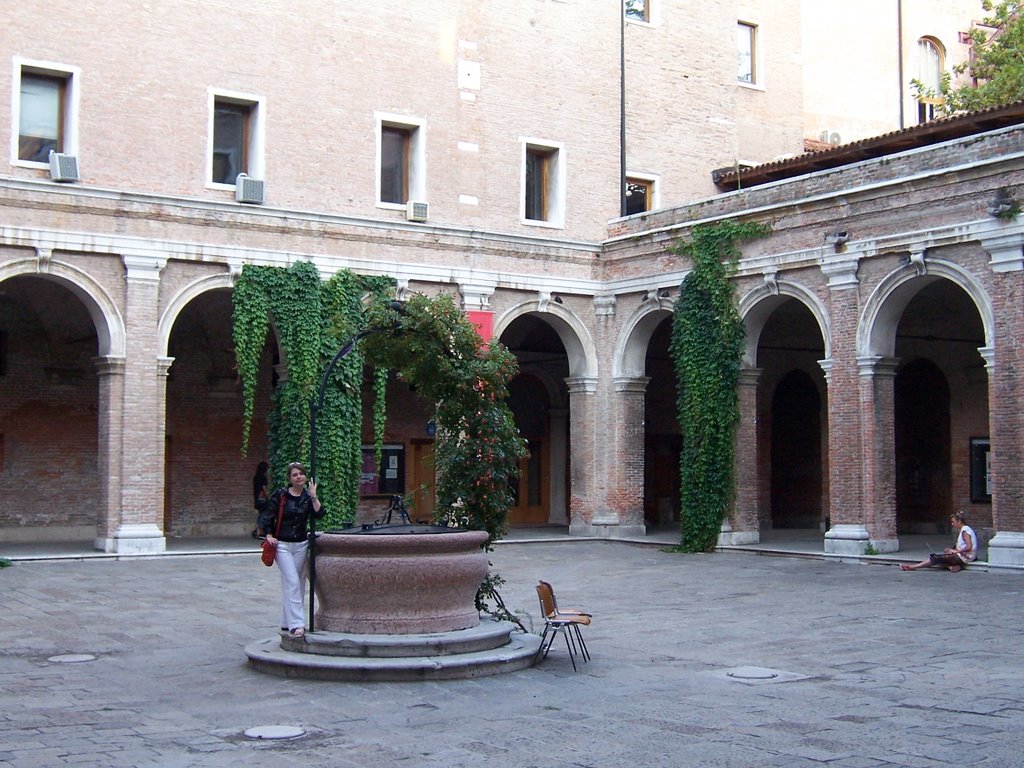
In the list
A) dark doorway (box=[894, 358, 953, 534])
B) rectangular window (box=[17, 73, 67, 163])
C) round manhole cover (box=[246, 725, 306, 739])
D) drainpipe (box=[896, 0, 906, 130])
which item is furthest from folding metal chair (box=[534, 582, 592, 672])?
drainpipe (box=[896, 0, 906, 130])

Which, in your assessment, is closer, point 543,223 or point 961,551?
point 961,551

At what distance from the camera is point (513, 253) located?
25.6 meters

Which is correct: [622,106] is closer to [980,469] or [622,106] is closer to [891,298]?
[891,298]

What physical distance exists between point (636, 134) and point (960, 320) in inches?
303

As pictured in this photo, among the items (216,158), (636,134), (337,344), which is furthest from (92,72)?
(636,134)

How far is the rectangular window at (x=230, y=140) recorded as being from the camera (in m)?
23.1

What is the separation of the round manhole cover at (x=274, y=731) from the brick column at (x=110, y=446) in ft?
45.3

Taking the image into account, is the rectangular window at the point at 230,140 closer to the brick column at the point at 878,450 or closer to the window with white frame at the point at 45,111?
the window with white frame at the point at 45,111

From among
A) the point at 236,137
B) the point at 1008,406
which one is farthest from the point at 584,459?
the point at 1008,406

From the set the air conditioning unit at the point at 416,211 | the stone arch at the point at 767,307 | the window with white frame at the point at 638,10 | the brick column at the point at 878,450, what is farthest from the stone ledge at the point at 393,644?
the window with white frame at the point at 638,10

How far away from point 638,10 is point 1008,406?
13.4 metres

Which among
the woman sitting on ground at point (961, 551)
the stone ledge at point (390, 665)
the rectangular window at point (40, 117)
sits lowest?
the stone ledge at point (390, 665)

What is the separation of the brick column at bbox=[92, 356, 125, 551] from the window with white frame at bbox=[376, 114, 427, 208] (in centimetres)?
613

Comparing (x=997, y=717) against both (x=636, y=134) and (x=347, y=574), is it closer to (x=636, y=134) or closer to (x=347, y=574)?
(x=347, y=574)
